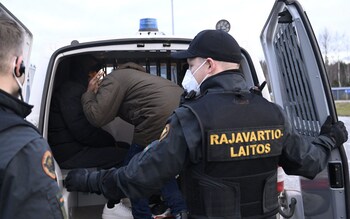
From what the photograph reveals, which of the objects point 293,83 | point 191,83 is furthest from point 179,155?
point 293,83

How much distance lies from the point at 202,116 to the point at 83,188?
2.81 feet

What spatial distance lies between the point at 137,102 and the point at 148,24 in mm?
797

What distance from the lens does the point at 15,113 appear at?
1.34m

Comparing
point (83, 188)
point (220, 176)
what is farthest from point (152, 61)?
point (220, 176)

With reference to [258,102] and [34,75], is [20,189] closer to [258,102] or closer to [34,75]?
[258,102]

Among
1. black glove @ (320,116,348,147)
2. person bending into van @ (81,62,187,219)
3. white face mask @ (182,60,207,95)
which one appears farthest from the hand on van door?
Answer: black glove @ (320,116,348,147)

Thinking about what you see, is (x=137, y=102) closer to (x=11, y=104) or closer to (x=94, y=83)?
(x=94, y=83)

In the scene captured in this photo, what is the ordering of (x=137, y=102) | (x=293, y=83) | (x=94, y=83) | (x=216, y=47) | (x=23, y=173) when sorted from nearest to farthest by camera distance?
(x=23, y=173), (x=216, y=47), (x=293, y=83), (x=137, y=102), (x=94, y=83)

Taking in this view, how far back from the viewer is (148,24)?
382 cm

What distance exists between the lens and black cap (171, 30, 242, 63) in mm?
2162

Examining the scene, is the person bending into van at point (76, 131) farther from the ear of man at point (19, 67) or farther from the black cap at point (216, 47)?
the ear of man at point (19, 67)

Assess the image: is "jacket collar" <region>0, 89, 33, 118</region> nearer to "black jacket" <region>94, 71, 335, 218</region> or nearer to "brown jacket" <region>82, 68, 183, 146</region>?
"black jacket" <region>94, 71, 335, 218</region>

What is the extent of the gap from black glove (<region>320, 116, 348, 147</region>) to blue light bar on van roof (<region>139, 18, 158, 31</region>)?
1899mm

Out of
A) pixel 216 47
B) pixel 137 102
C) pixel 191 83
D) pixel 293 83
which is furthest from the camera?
pixel 137 102
